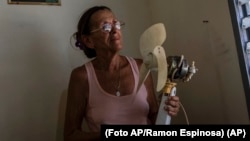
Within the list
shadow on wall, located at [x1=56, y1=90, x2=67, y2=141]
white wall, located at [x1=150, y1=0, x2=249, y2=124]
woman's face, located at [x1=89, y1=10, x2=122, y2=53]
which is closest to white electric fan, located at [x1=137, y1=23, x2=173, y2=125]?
woman's face, located at [x1=89, y1=10, x2=122, y2=53]

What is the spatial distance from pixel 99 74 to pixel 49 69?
0.88 ft

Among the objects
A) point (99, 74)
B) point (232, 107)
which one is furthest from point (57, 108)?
point (232, 107)

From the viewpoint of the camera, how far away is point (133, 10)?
1460 mm

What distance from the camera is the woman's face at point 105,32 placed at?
1074 mm

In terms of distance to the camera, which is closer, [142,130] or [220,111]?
[142,130]

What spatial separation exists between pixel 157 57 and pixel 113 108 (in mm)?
329

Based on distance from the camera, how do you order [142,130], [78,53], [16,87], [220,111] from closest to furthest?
[142,130] → [220,111] → [16,87] → [78,53]

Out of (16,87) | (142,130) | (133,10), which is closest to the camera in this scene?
(142,130)

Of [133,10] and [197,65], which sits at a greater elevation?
[133,10]

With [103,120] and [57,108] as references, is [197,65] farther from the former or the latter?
[57,108]

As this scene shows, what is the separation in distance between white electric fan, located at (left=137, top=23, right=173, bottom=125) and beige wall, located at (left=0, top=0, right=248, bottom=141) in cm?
33

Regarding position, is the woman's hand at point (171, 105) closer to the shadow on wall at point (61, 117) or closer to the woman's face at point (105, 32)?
the woman's face at point (105, 32)

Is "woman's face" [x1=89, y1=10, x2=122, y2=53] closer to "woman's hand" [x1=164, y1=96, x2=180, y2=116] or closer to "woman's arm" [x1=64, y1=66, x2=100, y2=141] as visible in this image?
"woman's arm" [x1=64, y1=66, x2=100, y2=141]

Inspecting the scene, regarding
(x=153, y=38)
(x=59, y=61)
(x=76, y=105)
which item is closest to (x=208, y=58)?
(x=153, y=38)
